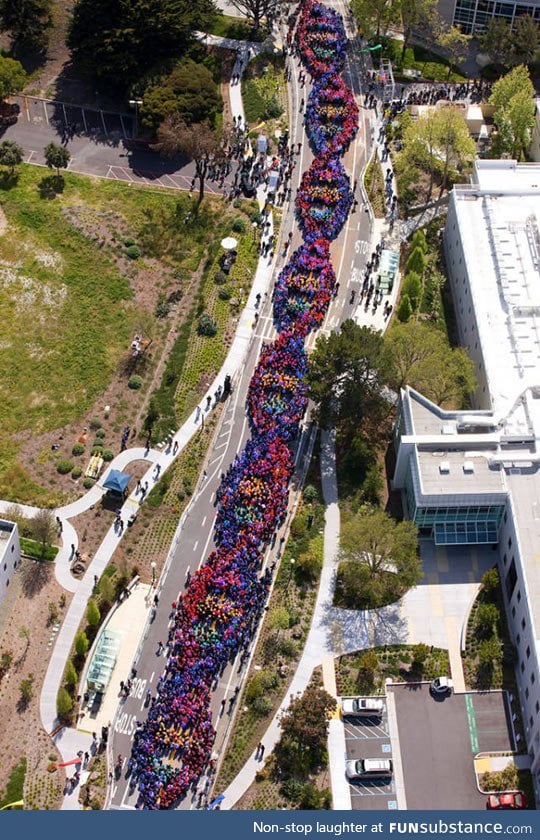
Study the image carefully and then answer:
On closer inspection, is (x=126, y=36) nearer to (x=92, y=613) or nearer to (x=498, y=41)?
(x=498, y=41)

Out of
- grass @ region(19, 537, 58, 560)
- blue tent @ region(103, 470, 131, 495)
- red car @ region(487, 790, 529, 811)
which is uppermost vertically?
blue tent @ region(103, 470, 131, 495)

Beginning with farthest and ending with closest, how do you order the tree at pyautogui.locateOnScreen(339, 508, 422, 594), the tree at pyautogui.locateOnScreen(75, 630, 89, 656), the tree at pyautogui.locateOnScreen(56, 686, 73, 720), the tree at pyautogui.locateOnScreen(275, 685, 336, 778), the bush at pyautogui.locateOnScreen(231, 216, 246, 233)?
the bush at pyautogui.locateOnScreen(231, 216, 246, 233)
the tree at pyautogui.locateOnScreen(339, 508, 422, 594)
the tree at pyautogui.locateOnScreen(75, 630, 89, 656)
the tree at pyautogui.locateOnScreen(56, 686, 73, 720)
the tree at pyautogui.locateOnScreen(275, 685, 336, 778)

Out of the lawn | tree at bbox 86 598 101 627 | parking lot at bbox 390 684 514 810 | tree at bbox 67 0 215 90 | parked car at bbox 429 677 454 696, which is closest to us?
parking lot at bbox 390 684 514 810

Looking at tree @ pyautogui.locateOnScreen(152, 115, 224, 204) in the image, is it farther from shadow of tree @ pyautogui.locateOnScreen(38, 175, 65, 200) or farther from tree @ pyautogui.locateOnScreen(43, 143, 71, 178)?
shadow of tree @ pyautogui.locateOnScreen(38, 175, 65, 200)

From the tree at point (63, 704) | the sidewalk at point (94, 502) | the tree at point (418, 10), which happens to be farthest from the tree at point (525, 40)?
the tree at point (63, 704)

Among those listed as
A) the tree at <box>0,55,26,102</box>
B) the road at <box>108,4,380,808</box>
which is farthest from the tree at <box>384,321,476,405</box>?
the tree at <box>0,55,26,102</box>

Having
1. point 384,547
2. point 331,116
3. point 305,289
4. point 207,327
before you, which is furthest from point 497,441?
point 331,116

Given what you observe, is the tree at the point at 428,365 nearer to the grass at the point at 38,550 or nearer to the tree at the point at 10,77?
the grass at the point at 38,550
